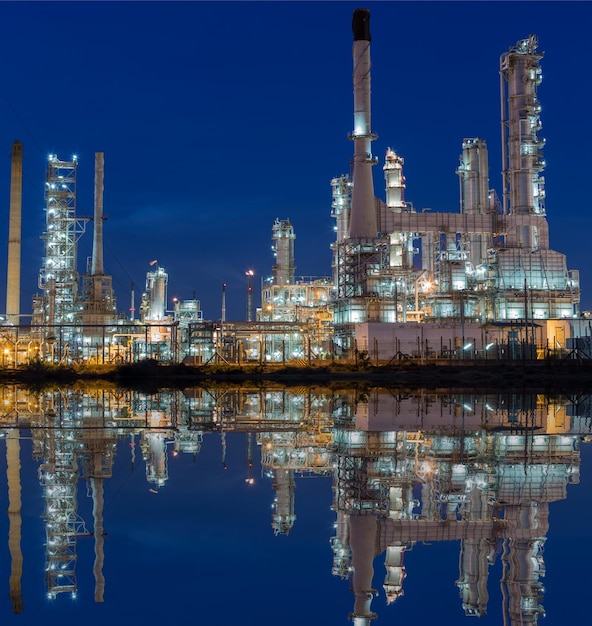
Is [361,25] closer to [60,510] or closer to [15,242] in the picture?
[15,242]

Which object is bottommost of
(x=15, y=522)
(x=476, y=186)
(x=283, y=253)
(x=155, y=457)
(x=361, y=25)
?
(x=15, y=522)

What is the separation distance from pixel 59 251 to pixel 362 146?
19.2 meters

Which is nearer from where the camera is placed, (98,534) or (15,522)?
(98,534)

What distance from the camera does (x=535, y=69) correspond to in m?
45.8

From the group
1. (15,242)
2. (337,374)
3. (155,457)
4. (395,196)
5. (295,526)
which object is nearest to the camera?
(295,526)

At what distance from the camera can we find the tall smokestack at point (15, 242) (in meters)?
49.1

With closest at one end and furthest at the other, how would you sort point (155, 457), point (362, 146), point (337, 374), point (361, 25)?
point (155, 457) → point (337, 374) → point (362, 146) → point (361, 25)

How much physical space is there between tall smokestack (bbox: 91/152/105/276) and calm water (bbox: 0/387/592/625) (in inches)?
1534

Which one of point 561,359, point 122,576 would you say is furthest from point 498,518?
point 561,359

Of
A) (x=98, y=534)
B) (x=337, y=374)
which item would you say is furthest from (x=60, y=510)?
(x=337, y=374)

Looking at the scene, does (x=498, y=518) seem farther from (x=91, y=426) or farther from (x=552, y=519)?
(x=91, y=426)

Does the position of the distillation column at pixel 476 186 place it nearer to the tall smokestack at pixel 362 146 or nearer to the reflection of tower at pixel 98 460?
the tall smokestack at pixel 362 146

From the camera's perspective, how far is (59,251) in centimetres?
4997

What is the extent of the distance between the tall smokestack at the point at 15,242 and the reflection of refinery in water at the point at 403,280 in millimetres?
83
